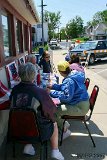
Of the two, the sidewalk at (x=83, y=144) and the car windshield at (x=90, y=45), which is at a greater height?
the car windshield at (x=90, y=45)

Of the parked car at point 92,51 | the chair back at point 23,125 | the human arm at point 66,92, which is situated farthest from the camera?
the parked car at point 92,51

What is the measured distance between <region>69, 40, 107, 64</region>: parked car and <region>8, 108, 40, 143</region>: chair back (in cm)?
1626

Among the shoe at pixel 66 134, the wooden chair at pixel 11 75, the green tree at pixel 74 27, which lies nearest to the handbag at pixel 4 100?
the wooden chair at pixel 11 75

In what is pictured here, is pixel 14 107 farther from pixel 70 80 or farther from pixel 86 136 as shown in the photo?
pixel 86 136

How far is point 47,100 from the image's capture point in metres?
3.96

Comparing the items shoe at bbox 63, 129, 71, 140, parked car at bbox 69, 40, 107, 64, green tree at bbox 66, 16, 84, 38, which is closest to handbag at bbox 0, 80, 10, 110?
shoe at bbox 63, 129, 71, 140

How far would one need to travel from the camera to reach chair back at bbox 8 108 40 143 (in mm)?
3740

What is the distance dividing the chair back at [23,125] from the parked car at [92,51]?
16259 millimetres

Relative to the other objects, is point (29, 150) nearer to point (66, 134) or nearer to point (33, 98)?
point (66, 134)

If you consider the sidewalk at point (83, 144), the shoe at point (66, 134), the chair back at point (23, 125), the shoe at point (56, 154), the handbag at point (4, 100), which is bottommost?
the sidewalk at point (83, 144)

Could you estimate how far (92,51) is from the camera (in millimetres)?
20297

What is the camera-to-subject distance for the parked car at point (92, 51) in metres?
20.0

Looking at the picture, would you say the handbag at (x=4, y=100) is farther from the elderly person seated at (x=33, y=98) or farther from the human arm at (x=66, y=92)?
the human arm at (x=66, y=92)

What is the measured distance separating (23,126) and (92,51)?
55.4 ft
